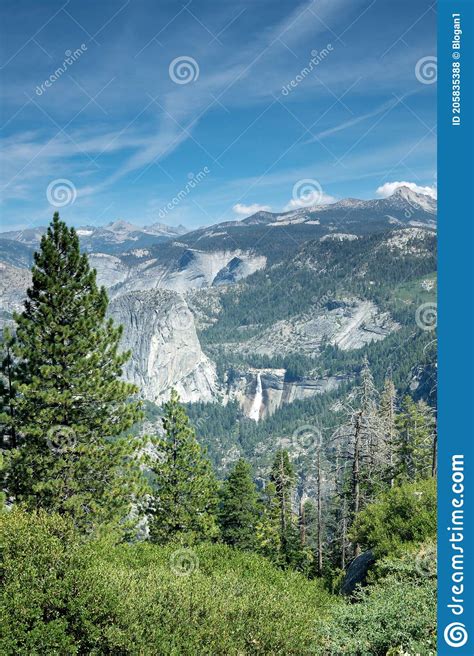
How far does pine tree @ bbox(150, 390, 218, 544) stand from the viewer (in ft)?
108

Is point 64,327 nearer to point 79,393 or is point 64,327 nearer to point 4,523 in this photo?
point 79,393

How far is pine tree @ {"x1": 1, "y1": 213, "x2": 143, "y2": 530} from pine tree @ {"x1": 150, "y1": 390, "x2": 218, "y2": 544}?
22.4 ft

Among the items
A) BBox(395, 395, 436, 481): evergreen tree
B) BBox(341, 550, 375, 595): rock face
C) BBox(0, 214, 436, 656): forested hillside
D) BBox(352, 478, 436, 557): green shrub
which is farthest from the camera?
BBox(395, 395, 436, 481): evergreen tree

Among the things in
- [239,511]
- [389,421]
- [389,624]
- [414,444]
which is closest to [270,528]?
[239,511]

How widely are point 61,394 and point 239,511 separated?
28227mm

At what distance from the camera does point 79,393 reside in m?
25.3

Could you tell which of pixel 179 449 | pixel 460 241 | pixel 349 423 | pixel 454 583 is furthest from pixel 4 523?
pixel 349 423

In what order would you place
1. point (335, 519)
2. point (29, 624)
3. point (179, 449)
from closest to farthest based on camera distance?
point (29, 624), point (179, 449), point (335, 519)

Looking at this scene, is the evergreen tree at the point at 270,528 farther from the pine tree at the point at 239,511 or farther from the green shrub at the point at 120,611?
the green shrub at the point at 120,611

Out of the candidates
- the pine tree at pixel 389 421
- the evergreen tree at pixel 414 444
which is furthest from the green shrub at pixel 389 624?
the pine tree at pixel 389 421

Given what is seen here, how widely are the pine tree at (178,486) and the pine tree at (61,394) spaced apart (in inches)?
268

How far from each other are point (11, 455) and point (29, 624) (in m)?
12.6

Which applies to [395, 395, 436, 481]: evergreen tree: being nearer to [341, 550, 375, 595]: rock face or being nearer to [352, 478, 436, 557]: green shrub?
[352, 478, 436, 557]: green shrub

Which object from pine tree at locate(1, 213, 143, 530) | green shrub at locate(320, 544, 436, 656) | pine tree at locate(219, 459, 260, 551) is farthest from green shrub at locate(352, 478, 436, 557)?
pine tree at locate(219, 459, 260, 551)
